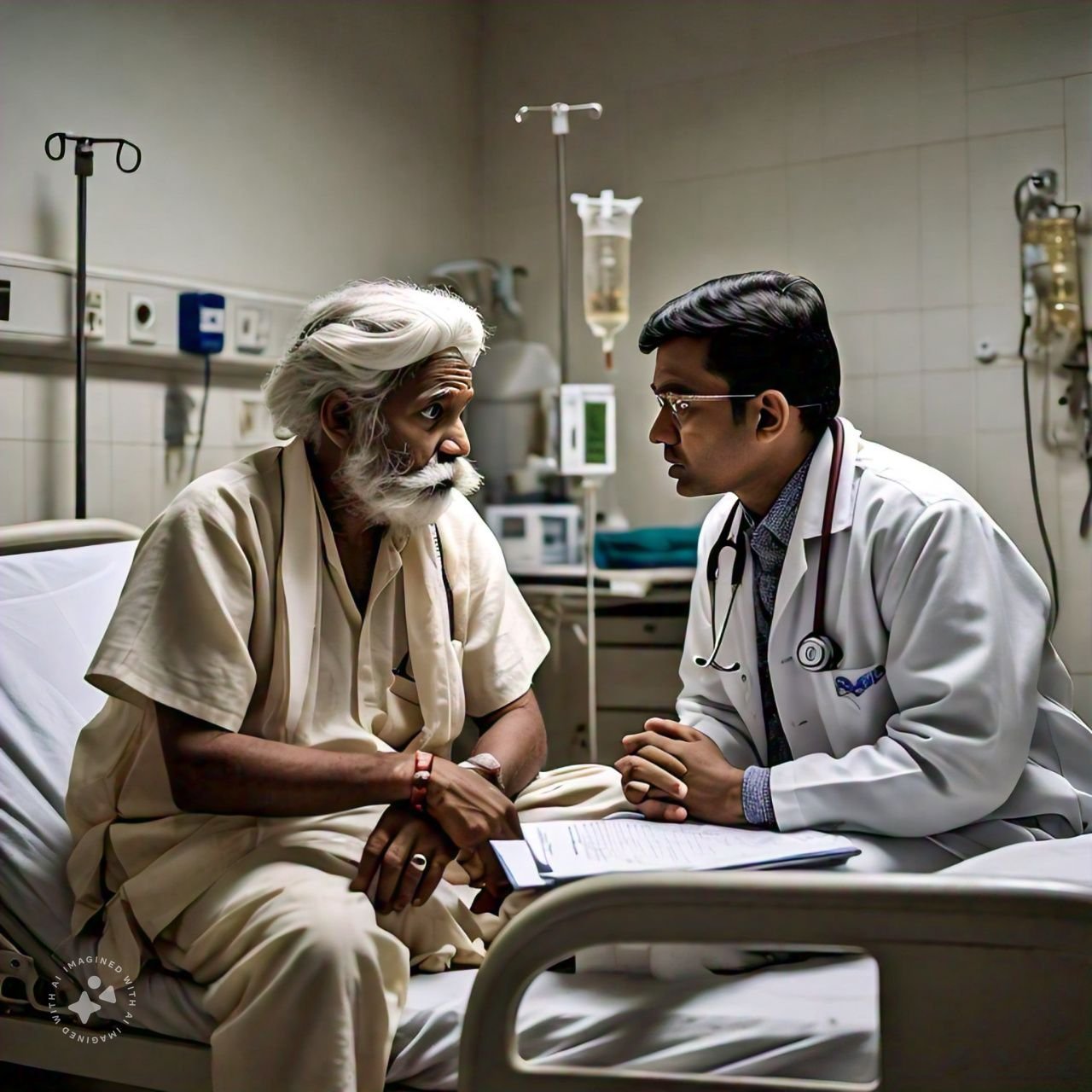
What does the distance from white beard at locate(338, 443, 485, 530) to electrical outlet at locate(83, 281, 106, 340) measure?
985mm

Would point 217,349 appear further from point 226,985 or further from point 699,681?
point 226,985

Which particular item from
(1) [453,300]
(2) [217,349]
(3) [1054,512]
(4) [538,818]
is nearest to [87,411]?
(2) [217,349]

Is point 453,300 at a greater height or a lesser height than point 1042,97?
lesser

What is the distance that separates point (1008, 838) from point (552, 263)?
2.51 meters

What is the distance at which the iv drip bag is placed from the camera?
2.94m

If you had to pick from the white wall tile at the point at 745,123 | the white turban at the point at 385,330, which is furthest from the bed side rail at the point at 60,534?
the white wall tile at the point at 745,123

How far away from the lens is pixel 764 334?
1693 millimetres

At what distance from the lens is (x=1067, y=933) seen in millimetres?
1125

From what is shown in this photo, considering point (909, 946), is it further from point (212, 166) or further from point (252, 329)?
point (212, 166)

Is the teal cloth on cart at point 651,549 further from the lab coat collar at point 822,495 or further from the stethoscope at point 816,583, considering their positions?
the lab coat collar at point 822,495

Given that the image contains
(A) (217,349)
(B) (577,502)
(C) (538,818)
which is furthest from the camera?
Answer: (B) (577,502)

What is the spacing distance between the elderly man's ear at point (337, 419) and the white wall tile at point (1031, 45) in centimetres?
212

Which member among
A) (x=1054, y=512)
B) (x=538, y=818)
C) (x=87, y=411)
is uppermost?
(x=87, y=411)

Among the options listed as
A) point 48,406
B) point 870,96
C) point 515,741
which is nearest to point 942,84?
point 870,96
